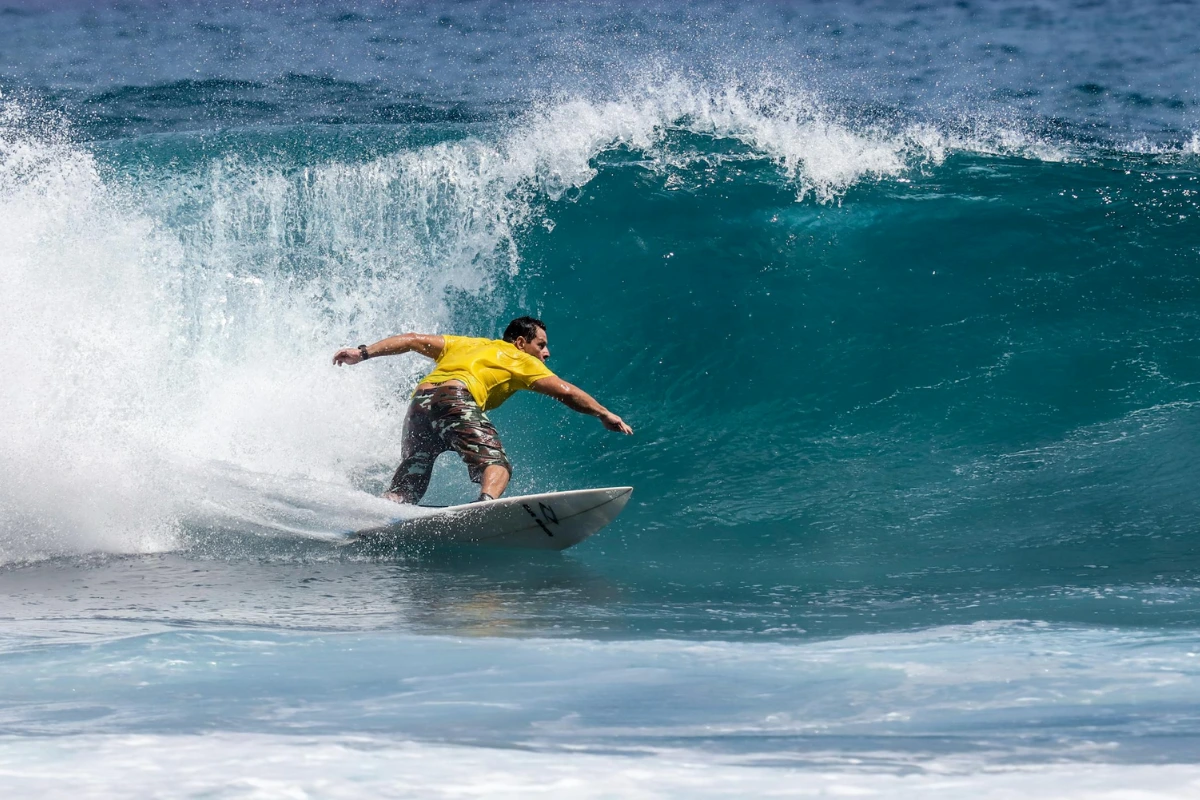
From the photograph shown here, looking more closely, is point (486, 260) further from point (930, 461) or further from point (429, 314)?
point (930, 461)

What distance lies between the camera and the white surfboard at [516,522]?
572 cm

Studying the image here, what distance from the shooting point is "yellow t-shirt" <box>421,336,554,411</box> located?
6.25 meters

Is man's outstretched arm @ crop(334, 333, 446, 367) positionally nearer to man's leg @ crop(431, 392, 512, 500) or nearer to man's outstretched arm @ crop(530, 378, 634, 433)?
man's leg @ crop(431, 392, 512, 500)

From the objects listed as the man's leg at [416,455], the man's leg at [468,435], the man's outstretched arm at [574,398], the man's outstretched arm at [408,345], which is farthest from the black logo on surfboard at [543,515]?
the man's outstretched arm at [408,345]

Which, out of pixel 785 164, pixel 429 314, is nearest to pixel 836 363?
pixel 785 164

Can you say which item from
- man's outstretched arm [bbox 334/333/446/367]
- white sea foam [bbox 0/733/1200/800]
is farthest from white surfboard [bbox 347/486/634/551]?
white sea foam [bbox 0/733/1200/800]

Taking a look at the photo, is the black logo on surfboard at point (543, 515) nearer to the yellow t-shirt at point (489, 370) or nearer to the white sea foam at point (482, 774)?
the yellow t-shirt at point (489, 370)

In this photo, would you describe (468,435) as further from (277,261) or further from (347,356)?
(277,261)

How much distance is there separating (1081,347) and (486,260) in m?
4.87

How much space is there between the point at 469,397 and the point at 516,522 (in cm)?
80

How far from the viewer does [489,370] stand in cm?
630

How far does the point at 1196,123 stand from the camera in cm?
2345

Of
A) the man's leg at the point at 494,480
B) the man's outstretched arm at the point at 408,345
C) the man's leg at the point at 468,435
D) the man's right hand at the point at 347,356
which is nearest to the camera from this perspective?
the man's leg at the point at 494,480

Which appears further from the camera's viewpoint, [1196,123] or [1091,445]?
[1196,123]
